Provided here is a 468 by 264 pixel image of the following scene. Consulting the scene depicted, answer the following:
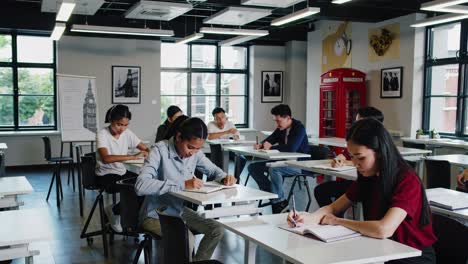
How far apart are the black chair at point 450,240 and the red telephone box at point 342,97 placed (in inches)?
257

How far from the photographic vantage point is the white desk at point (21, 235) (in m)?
2.03

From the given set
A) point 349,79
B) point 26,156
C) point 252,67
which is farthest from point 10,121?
point 349,79

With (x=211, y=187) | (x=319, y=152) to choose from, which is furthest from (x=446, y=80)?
(x=211, y=187)

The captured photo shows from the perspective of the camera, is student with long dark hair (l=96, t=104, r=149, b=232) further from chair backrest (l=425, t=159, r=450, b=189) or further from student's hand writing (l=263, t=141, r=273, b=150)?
chair backrest (l=425, t=159, r=450, b=189)

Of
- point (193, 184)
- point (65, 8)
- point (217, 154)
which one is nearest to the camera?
point (193, 184)

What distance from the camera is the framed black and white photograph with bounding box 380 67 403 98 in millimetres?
8469

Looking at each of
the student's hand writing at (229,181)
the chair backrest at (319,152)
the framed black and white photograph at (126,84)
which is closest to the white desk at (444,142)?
the chair backrest at (319,152)

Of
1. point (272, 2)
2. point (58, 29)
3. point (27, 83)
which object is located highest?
point (272, 2)

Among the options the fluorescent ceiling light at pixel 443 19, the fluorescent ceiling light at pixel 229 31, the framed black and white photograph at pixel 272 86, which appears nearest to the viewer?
the fluorescent ceiling light at pixel 443 19

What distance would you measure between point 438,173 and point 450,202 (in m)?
1.90

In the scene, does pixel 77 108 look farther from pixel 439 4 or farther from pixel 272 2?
pixel 439 4

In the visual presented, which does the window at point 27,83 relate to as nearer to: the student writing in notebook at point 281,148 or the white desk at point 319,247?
the student writing in notebook at point 281,148

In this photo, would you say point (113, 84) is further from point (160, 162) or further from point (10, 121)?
point (160, 162)

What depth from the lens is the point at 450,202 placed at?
9.40ft
